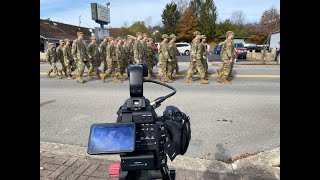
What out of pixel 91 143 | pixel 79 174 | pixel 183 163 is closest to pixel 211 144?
pixel 183 163

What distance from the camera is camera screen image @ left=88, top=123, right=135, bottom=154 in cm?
136

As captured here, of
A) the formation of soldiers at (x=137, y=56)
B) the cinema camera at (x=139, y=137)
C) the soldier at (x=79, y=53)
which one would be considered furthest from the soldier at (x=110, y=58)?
the cinema camera at (x=139, y=137)

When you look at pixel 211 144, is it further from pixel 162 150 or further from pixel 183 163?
pixel 162 150

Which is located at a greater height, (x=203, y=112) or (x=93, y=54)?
(x=93, y=54)

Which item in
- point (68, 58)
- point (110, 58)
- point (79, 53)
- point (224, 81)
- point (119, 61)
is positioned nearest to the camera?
point (224, 81)

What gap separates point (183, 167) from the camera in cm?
349

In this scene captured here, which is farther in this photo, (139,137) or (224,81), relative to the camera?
(224,81)

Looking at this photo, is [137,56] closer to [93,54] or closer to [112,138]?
[93,54]

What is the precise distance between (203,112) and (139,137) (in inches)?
190

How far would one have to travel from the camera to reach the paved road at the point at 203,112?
443cm

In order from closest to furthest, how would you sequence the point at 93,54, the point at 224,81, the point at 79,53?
the point at 224,81 → the point at 79,53 → the point at 93,54

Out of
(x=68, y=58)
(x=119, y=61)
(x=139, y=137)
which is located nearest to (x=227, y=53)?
(x=119, y=61)
